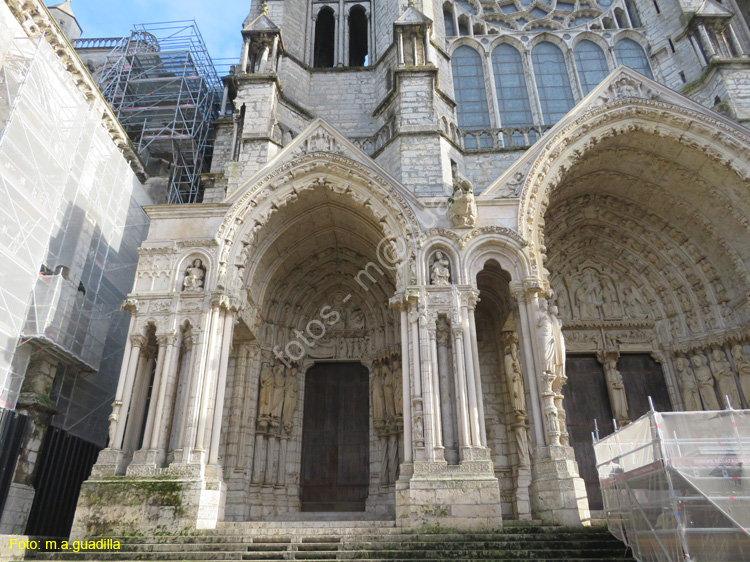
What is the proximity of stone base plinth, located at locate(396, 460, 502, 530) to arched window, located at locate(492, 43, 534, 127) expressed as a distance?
32.3 feet

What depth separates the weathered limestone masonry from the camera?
8133mm

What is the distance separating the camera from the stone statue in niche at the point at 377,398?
10.6 m

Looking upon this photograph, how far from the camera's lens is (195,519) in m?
7.37

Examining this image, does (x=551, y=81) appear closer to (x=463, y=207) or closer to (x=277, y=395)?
(x=463, y=207)

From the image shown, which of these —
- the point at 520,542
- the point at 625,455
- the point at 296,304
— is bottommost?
the point at 520,542

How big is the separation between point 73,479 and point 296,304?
5449 mm

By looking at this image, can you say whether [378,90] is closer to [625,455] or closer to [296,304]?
[296,304]

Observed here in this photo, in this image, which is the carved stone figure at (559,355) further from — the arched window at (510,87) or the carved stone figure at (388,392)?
the arched window at (510,87)

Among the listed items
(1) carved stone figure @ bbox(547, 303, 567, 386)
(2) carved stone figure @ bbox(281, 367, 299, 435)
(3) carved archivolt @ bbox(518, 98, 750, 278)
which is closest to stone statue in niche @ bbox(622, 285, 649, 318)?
(3) carved archivolt @ bbox(518, 98, 750, 278)

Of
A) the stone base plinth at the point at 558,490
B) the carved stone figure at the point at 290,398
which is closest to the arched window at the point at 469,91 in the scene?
the carved stone figure at the point at 290,398

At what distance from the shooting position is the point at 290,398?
10844 mm

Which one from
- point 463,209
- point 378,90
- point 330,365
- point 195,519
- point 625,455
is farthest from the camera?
point 378,90

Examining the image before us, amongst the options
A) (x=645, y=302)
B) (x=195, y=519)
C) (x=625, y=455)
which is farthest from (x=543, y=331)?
(x=195, y=519)

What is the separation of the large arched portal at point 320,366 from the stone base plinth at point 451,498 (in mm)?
2360
